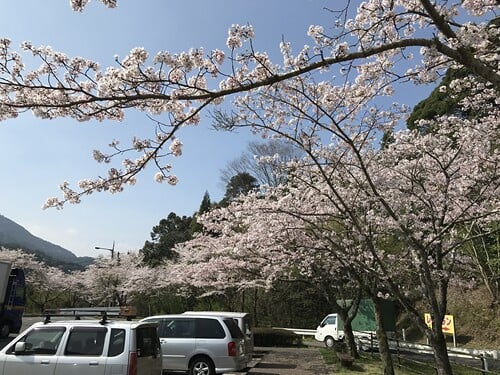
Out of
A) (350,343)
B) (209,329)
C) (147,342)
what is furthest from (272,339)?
(147,342)

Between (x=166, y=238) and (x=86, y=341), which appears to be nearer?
(x=86, y=341)

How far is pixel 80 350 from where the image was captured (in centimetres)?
629

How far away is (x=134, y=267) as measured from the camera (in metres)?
44.3

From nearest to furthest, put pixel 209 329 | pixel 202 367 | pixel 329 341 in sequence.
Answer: pixel 202 367, pixel 209 329, pixel 329 341

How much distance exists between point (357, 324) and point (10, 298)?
16600 mm

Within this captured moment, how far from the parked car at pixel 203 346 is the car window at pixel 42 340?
3.16m

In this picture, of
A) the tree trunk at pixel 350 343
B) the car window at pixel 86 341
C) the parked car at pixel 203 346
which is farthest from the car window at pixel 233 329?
the tree trunk at pixel 350 343

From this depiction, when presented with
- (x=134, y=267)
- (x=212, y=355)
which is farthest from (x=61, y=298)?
(x=212, y=355)

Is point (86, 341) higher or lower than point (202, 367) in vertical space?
higher

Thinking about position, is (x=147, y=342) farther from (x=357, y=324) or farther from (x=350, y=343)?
(x=357, y=324)

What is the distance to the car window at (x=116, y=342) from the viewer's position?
6.19 m

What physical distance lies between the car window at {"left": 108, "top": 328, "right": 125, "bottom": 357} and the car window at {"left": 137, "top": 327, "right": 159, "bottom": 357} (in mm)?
265

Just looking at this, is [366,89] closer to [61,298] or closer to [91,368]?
[91,368]

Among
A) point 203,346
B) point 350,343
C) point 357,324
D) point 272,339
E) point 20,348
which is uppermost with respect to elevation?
point 357,324
